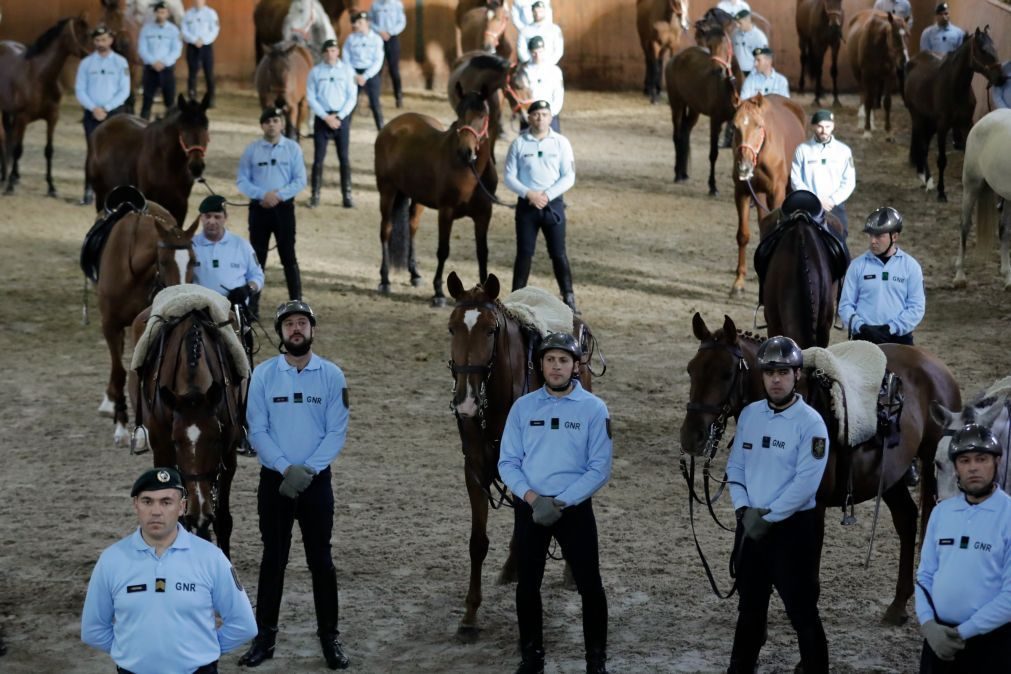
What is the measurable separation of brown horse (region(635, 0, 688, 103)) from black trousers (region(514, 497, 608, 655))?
17829mm

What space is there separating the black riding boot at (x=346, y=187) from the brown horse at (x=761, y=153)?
5501 millimetres

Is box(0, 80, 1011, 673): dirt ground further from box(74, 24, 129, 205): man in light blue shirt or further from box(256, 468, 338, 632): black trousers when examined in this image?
box(74, 24, 129, 205): man in light blue shirt

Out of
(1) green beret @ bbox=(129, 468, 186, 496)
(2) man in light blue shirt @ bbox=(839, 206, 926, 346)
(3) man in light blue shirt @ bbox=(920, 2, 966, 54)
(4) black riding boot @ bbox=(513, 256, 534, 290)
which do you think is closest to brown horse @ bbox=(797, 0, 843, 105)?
(3) man in light blue shirt @ bbox=(920, 2, 966, 54)

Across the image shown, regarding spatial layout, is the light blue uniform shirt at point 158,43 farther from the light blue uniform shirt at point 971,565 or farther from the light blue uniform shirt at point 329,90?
the light blue uniform shirt at point 971,565

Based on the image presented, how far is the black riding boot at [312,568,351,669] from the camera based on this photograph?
6969 mm

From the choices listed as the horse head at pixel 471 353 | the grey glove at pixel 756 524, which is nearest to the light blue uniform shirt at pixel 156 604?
the horse head at pixel 471 353

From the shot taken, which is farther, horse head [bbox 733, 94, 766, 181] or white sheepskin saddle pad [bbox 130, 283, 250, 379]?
horse head [bbox 733, 94, 766, 181]

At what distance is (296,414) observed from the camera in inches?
271

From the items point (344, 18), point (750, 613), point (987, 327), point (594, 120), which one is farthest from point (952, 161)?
point (750, 613)

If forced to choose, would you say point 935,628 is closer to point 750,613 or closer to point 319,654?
point 750,613

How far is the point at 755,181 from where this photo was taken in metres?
13.8

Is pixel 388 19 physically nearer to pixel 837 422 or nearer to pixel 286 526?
pixel 286 526

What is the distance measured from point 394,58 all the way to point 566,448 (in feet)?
57.4

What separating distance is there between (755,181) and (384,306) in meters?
3.77
